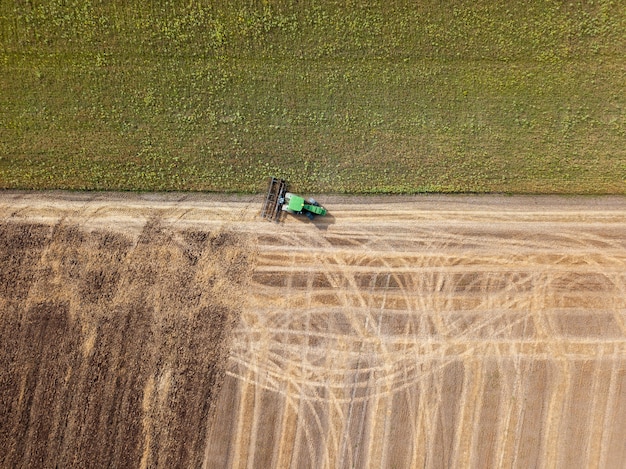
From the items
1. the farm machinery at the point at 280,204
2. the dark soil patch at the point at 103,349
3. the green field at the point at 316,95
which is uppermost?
the green field at the point at 316,95

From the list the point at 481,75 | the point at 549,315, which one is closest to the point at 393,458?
the point at 549,315

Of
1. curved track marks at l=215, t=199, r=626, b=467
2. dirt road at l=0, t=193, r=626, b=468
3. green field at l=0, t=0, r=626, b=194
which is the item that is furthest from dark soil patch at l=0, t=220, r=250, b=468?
green field at l=0, t=0, r=626, b=194

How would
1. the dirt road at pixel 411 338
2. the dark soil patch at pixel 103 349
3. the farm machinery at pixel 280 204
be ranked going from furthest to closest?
the dirt road at pixel 411 338 < the dark soil patch at pixel 103 349 < the farm machinery at pixel 280 204

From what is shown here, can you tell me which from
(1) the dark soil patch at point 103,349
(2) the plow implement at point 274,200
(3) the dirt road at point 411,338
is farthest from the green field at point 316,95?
(1) the dark soil patch at point 103,349

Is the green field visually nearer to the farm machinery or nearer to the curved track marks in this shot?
the farm machinery

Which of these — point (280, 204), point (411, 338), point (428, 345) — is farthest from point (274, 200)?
point (428, 345)

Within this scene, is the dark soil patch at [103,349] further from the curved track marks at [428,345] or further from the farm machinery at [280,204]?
the farm machinery at [280,204]

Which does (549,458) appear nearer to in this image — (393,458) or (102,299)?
(393,458)
